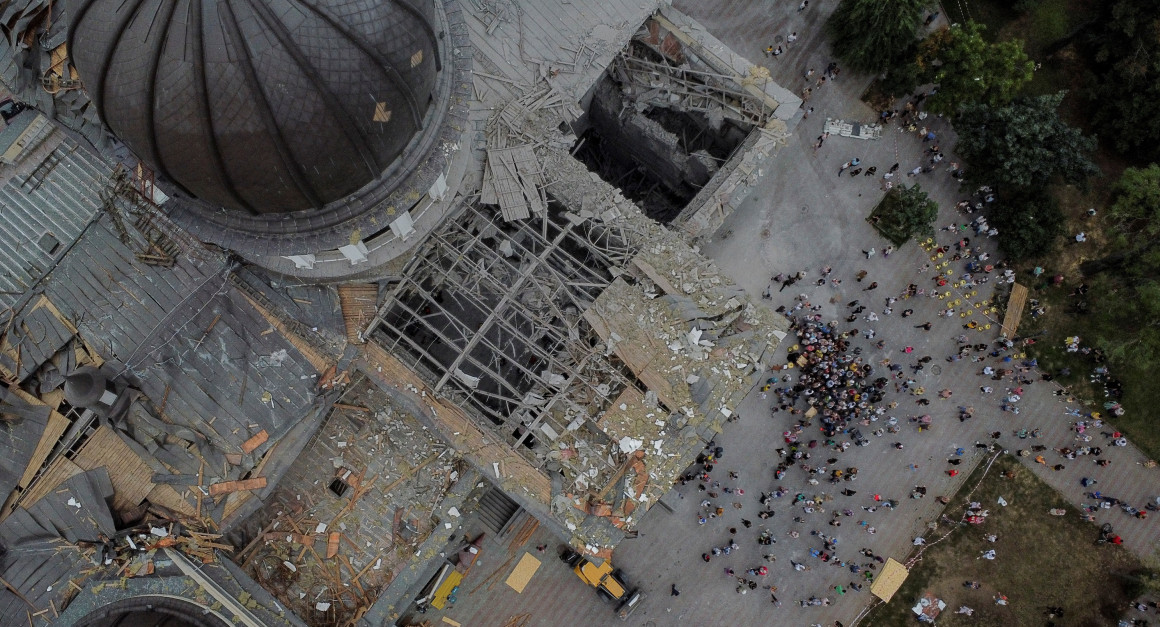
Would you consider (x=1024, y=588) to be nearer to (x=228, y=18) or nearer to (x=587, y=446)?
(x=587, y=446)

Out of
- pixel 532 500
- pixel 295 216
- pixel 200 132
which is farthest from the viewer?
pixel 532 500

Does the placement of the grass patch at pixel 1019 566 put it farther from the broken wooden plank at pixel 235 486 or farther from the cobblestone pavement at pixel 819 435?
the broken wooden plank at pixel 235 486

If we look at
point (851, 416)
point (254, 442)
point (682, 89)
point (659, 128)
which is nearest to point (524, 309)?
point (254, 442)

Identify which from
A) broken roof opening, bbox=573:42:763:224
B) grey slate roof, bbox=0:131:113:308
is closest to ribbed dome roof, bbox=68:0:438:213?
grey slate roof, bbox=0:131:113:308

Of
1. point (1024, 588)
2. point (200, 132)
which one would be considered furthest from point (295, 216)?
point (1024, 588)

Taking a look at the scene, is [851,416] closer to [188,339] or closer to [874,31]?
[874,31]

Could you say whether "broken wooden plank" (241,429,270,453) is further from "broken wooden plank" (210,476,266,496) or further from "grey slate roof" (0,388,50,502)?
"grey slate roof" (0,388,50,502)
